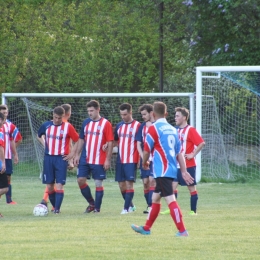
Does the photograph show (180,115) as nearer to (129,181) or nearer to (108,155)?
(108,155)

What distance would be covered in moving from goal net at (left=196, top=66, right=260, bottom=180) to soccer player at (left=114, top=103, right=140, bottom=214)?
7467mm

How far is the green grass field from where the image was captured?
7.43 m

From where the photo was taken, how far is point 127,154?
1252 centimetres

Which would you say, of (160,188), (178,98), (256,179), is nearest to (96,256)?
(160,188)

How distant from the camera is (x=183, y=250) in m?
7.59

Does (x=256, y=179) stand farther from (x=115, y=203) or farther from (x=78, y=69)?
(x=78, y=69)

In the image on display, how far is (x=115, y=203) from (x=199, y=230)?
17.0 ft

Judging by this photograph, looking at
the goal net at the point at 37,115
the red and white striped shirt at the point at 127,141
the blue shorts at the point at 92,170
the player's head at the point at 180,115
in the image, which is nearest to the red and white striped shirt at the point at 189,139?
the player's head at the point at 180,115

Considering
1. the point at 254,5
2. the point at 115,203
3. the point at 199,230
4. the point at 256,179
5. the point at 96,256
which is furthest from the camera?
the point at 254,5

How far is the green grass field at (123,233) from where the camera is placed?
7426 millimetres

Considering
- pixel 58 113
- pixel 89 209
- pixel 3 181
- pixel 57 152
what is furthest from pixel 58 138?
pixel 89 209

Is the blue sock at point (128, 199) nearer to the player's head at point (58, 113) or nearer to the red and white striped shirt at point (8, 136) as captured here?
the player's head at point (58, 113)

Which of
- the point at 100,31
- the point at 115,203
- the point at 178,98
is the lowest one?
the point at 115,203

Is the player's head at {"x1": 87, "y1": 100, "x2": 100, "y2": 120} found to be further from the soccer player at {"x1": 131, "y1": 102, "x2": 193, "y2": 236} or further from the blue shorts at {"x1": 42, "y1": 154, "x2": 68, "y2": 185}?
the soccer player at {"x1": 131, "y1": 102, "x2": 193, "y2": 236}
